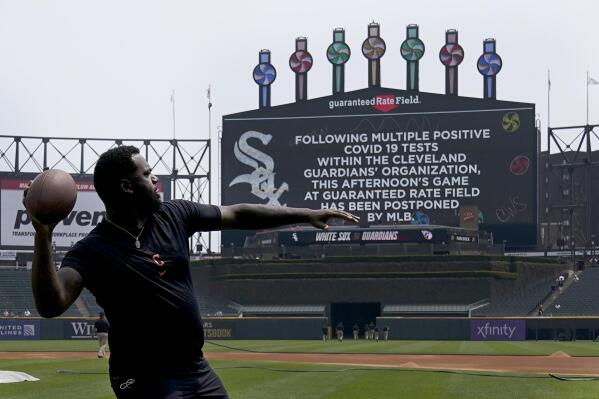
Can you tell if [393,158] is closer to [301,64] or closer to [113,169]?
[301,64]

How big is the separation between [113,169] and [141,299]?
2.14ft

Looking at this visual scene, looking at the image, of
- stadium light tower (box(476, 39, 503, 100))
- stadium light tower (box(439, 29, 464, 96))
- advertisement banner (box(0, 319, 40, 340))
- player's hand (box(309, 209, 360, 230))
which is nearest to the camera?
player's hand (box(309, 209, 360, 230))

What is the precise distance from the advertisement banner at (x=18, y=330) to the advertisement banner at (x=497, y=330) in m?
22.0

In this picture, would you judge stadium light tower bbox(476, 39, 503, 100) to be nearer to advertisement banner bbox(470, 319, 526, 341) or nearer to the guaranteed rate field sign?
the guaranteed rate field sign

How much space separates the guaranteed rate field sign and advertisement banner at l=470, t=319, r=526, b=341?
1498 cm

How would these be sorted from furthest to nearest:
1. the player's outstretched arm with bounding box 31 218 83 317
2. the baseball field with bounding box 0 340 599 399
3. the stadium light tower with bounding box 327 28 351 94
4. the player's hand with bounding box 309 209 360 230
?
1. the stadium light tower with bounding box 327 28 351 94
2. the baseball field with bounding box 0 340 599 399
3. the player's hand with bounding box 309 209 360 230
4. the player's outstretched arm with bounding box 31 218 83 317

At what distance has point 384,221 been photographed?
69.0m

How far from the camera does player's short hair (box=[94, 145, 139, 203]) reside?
17.1 ft

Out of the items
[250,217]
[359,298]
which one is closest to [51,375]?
[250,217]

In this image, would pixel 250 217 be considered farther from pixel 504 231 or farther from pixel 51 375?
pixel 504 231

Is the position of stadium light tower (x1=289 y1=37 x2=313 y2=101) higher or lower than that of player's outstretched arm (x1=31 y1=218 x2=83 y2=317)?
higher

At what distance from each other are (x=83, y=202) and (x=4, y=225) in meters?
5.71

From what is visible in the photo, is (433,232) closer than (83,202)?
Yes

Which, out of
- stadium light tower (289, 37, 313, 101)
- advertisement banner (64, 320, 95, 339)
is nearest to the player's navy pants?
advertisement banner (64, 320, 95, 339)
